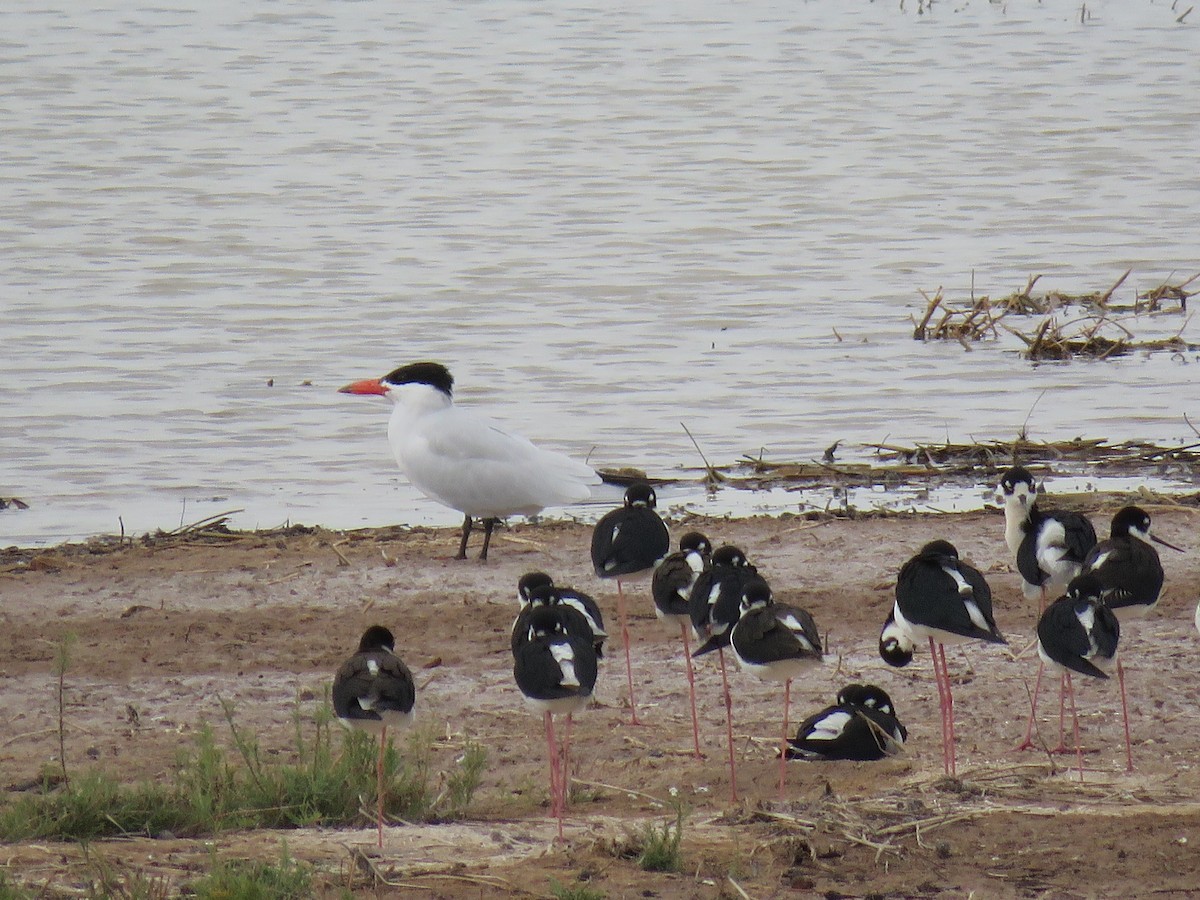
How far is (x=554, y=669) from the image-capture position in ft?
19.5

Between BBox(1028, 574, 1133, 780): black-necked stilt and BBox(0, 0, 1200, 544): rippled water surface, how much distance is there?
176 inches

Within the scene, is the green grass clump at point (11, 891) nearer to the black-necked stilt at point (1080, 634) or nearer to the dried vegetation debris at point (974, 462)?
the black-necked stilt at point (1080, 634)

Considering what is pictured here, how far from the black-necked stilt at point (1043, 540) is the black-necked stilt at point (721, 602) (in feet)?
3.78

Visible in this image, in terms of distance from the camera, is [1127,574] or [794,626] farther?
[1127,574]

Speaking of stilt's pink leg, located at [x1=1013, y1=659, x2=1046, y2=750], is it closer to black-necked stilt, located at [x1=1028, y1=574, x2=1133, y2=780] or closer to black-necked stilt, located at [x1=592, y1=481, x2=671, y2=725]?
black-necked stilt, located at [x1=1028, y1=574, x2=1133, y2=780]

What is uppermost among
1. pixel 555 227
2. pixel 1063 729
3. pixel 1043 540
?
pixel 1043 540

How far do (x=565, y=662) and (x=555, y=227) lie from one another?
51.2ft

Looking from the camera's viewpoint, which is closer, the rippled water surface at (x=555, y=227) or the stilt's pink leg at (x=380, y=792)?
the stilt's pink leg at (x=380, y=792)

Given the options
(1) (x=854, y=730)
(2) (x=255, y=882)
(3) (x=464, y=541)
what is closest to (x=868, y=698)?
(1) (x=854, y=730)

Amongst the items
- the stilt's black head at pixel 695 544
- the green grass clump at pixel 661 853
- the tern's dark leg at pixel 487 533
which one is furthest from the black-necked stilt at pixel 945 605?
the tern's dark leg at pixel 487 533

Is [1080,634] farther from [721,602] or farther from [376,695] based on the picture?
[376,695]

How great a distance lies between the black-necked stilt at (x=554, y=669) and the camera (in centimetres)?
594

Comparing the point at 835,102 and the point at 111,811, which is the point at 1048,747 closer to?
the point at 111,811

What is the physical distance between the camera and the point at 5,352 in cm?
1518
